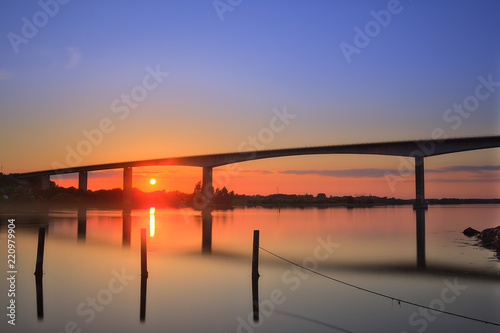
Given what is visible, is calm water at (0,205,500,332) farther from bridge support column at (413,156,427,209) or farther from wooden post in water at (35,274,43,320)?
bridge support column at (413,156,427,209)

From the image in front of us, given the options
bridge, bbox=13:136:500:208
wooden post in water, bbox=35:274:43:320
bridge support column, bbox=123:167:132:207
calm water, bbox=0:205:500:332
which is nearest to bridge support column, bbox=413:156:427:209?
bridge, bbox=13:136:500:208

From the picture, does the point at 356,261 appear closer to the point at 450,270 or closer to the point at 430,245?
the point at 450,270

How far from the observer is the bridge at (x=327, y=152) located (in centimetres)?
7631

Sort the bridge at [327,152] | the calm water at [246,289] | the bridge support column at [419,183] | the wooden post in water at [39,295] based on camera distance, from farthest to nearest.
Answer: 1. the bridge support column at [419,183]
2. the bridge at [327,152]
3. the wooden post in water at [39,295]
4. the calm water at [246,289]

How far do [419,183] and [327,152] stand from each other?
1849cm

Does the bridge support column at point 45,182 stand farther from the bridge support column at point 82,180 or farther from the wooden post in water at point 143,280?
the wooden post in water at point 143,280

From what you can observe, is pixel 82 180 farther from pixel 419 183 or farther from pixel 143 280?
pixel 143 280

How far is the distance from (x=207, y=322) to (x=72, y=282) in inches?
309

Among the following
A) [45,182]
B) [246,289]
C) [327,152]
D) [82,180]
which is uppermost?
[327,152]

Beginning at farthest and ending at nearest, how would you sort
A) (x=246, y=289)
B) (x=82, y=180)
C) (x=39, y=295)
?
1. (x=82, y=180)
2. (x=246, y=289)
3. (x=39, y=295)

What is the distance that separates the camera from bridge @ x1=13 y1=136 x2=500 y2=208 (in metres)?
76.3

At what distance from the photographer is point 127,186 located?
3856 inches

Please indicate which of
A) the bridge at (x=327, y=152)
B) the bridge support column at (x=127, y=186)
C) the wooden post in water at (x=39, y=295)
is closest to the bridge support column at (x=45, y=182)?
the bridge at (x=327, y=152)

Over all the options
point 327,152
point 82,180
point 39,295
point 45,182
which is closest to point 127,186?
point 82,180
